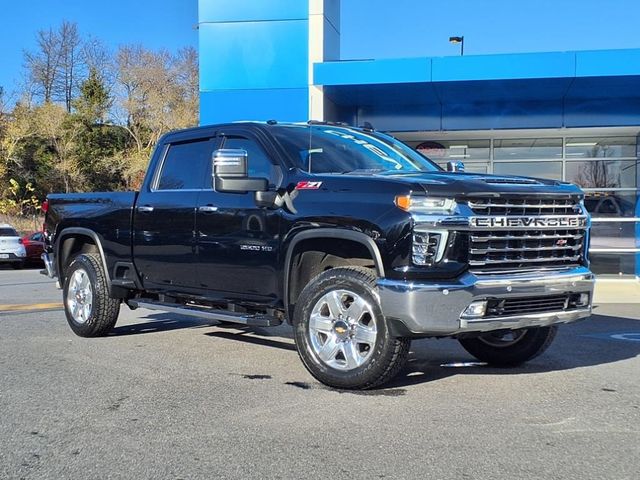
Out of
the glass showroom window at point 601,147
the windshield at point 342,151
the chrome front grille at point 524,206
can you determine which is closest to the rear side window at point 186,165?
the windshield at point 342,151

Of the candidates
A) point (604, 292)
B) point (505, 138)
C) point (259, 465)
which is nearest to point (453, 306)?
point (259, 465)

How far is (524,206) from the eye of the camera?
207 inches

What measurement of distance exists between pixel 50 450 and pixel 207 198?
285 cm

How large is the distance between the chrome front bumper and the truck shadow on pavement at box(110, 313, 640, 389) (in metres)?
0.94

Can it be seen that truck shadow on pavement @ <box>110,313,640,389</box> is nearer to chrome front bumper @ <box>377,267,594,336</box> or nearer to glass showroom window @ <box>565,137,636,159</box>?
chrome front bumper @ <box>377,267,594,336</box>

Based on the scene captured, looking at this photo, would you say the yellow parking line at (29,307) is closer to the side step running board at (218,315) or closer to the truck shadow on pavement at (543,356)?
the side step running board at (218,315)

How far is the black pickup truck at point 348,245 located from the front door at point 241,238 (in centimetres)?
1

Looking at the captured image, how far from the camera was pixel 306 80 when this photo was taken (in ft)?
47.3

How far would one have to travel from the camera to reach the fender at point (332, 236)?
16.6 feet

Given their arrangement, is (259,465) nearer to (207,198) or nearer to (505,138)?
(207,198)

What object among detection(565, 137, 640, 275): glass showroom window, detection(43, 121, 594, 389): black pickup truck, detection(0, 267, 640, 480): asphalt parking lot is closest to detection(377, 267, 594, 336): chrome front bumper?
detection(43, 121, 594, 389): black pickup truck

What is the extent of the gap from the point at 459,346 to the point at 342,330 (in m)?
2.64

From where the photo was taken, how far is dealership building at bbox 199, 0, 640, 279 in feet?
44.7

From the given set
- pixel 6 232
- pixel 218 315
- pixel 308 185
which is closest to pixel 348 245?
pixel 308 185
